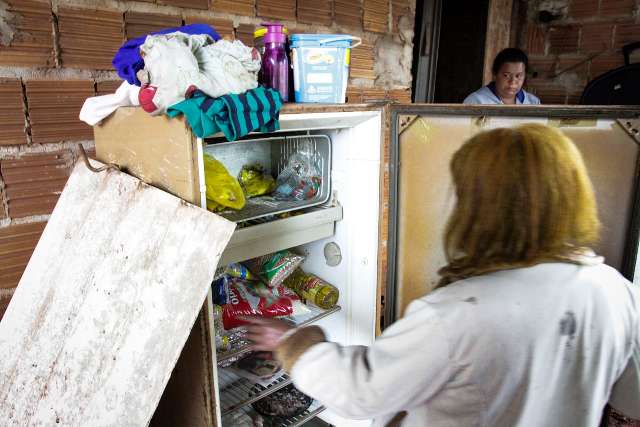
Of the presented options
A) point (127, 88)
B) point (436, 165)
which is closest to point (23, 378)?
point (127, 88)

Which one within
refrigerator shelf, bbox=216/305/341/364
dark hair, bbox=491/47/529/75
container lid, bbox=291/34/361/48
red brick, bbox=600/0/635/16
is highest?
red brick, bbox=600/0/635/16

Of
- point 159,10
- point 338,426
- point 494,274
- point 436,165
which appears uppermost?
point 159,10

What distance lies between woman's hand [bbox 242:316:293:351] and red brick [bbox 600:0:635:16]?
10.6ft

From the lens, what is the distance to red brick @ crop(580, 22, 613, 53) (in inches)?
120

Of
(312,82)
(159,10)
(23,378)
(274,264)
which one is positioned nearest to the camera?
(23,378)

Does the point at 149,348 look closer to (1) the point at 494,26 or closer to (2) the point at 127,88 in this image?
(2) the point at 127,88

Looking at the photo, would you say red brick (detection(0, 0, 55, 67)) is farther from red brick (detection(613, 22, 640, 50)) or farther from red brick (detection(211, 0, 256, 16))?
red brick (detection(613, 22, 640, 50))

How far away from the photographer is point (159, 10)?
57.1 inches

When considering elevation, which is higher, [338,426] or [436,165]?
[436,165]

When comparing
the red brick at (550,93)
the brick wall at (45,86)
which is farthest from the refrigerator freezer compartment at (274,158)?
the red brick at (550,93)

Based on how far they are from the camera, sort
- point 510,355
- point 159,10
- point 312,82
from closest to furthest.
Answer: point 510,355 → point 312,82 → point 159,10

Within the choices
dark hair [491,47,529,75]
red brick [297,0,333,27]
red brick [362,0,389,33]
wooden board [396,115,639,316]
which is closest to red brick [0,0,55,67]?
red brick [297,0,333,27]

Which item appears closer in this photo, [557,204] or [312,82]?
[557,204]

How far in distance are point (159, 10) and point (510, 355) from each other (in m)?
1.40
